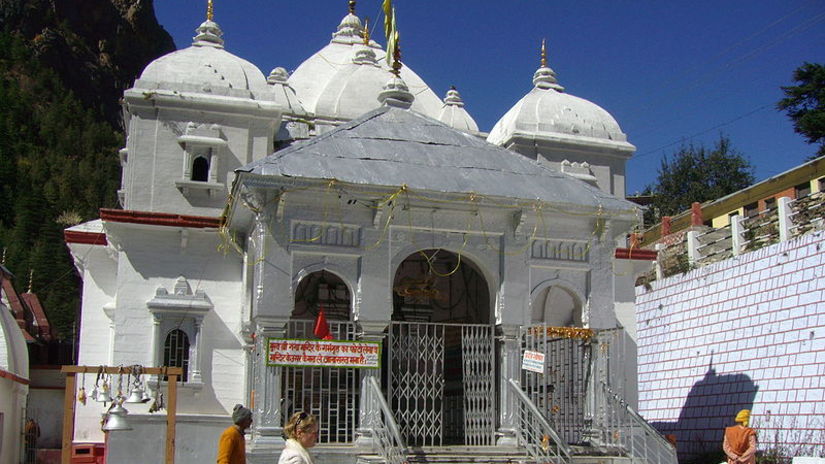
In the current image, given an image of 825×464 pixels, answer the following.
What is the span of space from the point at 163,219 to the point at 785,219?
12.6m

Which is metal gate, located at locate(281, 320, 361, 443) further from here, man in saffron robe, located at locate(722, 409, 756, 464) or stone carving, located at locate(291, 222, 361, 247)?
man in saffron robe, located at locate(722, 409, 756, 464)

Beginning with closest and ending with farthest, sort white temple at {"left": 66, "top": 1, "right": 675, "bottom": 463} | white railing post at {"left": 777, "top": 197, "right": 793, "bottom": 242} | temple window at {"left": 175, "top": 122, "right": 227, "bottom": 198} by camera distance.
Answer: white temple at {"left": 66, "top": 1, "right": 675, "bottom": 463}
temple window at {"left": 175, "top": 122, "right": 227, "bottom": 198}
white railing post at {"left": 777, "top": 197, "right": 793, "bottom": 242}

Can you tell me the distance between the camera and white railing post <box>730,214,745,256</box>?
22219mm

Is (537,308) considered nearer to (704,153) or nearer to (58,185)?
(704,153)

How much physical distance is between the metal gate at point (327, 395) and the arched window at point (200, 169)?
3.62 metres

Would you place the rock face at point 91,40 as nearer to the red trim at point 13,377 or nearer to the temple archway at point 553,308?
the red trim at point 13,377

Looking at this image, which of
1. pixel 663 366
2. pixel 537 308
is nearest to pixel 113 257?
pixel 537 308

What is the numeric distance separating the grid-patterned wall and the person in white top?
1269 cm

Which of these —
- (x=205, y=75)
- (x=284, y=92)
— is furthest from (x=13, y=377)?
(x=284, y=92)

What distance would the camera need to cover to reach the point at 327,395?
55.4 feet

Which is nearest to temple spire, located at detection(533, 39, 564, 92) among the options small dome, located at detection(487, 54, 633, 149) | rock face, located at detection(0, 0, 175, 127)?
small dome, located at detection(487, 54, 633, 149)

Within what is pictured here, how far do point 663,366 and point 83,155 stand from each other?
58.7 m

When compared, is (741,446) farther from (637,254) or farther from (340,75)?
(340,75)

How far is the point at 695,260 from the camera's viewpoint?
24047 millimetres
